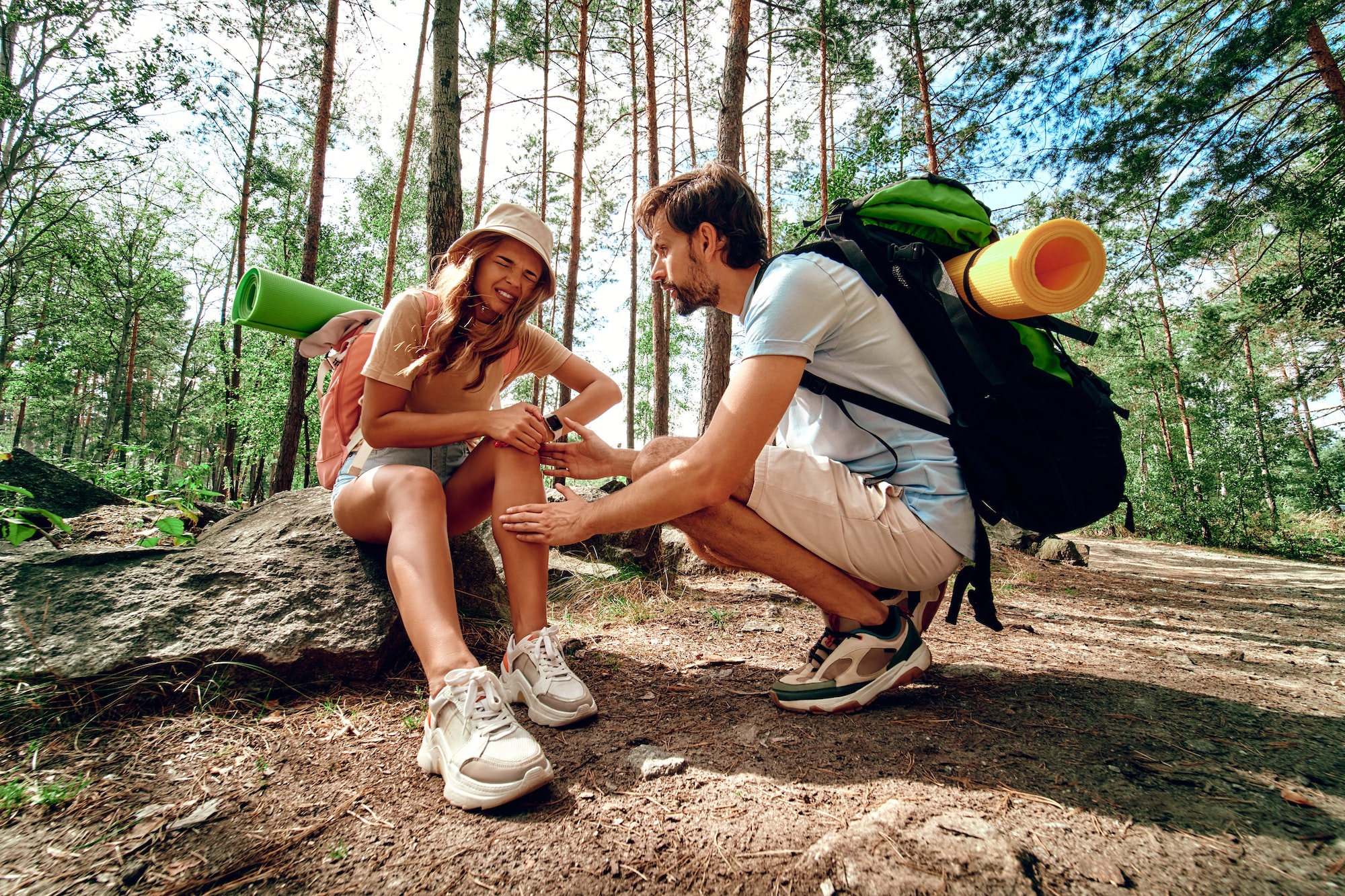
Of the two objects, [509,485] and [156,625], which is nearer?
[156,625]

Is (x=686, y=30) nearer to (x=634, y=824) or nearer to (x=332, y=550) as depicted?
(x=332, y=550)

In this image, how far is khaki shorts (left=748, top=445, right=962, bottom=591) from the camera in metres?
1.73

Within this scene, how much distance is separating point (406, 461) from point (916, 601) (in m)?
1.93

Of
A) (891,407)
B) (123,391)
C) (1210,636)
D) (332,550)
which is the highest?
(123,391)

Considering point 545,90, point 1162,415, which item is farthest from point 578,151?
point 1162,415

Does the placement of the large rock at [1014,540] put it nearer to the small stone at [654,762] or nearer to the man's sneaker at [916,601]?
the man's sneaker at [916,601]

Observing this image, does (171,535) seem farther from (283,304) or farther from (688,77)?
(688,77)

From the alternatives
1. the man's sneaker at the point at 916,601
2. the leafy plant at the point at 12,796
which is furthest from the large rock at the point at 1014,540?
the leafy plant at the point at 12,796

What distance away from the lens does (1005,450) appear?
1688 mm

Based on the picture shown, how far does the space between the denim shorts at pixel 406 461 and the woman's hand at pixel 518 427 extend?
0.21m

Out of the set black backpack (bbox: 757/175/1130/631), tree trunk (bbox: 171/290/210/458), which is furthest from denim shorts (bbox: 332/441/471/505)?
tree trunk (bbox: 171/290/210/458)

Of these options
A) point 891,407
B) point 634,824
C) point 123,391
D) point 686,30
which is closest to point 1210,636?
point 891,407

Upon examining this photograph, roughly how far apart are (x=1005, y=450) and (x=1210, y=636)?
3075mm

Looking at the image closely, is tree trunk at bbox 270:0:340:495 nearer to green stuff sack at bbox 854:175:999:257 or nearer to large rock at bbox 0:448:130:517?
large rock at bbox 0:448:130:517
